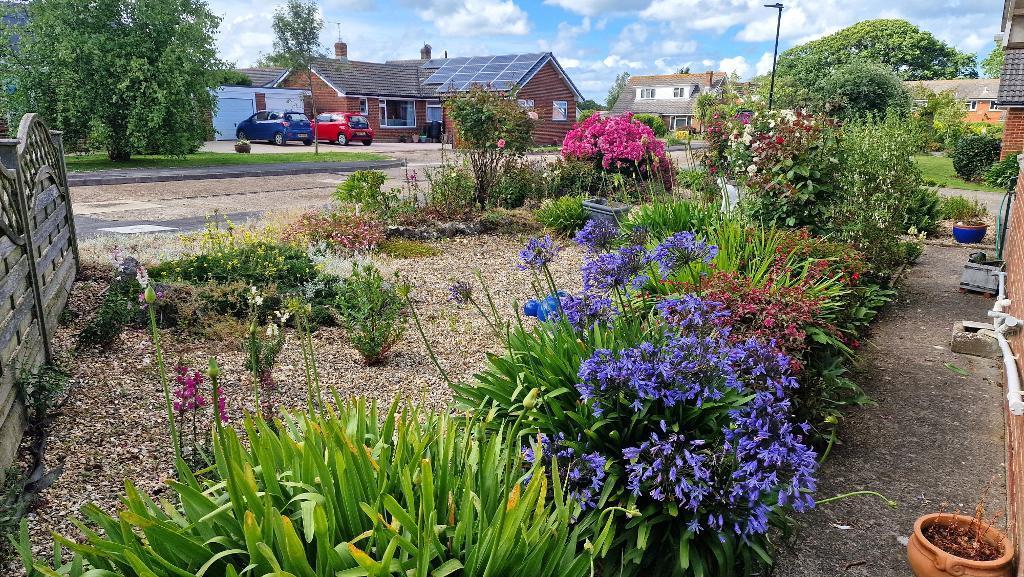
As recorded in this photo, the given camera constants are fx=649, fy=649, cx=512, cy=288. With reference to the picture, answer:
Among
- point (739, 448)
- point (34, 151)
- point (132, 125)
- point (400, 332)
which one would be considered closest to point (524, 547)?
point (739, 448)

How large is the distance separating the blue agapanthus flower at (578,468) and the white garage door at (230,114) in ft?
128

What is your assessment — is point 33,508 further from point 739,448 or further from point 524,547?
point 739,448

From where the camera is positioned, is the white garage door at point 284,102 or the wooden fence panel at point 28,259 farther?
the white garage door at point 284,102

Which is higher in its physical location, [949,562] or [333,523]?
[333,523]

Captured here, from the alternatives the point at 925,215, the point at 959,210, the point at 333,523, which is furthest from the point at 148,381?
the point at 959,210

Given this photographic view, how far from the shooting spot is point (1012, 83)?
16031 mm

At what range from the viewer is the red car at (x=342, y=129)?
3234 centimetres

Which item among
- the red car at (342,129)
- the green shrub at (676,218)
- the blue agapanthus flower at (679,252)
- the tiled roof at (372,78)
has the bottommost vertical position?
the green shrub at (676,218)

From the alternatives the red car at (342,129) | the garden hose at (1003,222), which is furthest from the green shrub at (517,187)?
the red car at (342,129)

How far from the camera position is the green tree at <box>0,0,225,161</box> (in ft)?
56.7

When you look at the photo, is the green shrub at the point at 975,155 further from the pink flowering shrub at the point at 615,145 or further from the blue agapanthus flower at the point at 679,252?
the blue agapanthus flower at the point at 679,252

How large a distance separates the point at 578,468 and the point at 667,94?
230ft

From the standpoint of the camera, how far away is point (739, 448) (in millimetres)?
2242

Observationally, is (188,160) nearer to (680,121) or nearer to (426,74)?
(426,74)
